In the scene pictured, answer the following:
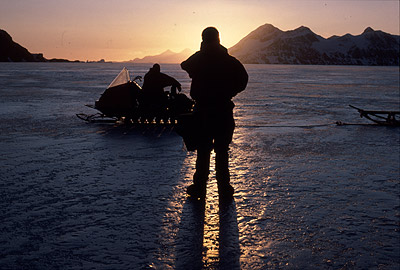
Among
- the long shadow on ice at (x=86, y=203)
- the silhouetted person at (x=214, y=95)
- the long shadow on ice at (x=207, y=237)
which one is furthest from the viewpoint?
the silhouetted person at (x=214, y=95)

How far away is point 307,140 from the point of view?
9.81 meters

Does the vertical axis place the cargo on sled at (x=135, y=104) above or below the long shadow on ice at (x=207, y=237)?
above

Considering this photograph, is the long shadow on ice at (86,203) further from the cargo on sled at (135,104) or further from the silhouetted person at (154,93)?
the silhouetted person at (154,93)

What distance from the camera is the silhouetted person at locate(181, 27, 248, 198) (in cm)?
505

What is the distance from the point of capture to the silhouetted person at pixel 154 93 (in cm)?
1181

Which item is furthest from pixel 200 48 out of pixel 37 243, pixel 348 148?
pixel 348 148

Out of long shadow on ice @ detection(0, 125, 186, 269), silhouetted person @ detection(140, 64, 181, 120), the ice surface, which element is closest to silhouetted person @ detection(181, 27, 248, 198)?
the ice surface

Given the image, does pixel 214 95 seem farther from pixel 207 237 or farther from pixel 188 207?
pixel 207 237

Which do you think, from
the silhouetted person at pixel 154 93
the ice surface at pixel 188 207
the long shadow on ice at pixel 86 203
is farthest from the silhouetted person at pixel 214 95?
the silhouetted person at pixel 154 93

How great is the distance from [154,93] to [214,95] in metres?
7.12

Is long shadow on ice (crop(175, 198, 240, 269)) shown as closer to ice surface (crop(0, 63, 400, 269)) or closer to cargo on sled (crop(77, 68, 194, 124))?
ice surface (crop(0, 63, 400, 269))

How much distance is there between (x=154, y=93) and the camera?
1199 centimetres

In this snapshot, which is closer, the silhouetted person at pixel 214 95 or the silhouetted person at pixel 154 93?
the silhouetted person at pixel 214 95

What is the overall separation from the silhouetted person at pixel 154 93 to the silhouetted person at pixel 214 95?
6715 millimetres
